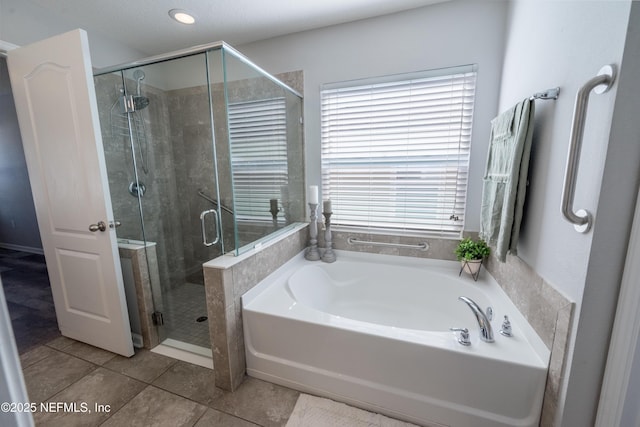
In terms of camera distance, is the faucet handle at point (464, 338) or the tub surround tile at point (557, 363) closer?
the tub surround tile at point (557, 363)

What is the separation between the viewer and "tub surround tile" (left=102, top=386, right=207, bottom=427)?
1.35m

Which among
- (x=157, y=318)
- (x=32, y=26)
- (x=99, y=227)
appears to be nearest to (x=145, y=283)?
(x=157, y=318)

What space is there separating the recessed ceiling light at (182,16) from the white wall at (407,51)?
53 centimetres

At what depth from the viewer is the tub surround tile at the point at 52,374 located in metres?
1.52

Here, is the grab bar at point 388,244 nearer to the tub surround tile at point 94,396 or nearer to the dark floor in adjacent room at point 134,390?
the dark floor in adjacent room at point 134,390

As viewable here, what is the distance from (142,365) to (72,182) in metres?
1.28

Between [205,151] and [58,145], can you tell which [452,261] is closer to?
[205,151]

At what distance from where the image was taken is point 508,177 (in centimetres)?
134

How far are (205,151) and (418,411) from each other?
2495 mm

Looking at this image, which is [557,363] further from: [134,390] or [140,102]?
[140,102]

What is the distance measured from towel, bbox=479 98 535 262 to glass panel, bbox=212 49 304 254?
58.1 inches

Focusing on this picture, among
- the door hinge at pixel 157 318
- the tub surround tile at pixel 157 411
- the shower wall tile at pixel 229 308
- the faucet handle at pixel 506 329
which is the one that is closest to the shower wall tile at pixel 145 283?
the door hinge at pixel 157 318

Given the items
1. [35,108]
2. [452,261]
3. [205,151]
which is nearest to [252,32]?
[205,151]

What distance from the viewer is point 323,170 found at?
232cm
